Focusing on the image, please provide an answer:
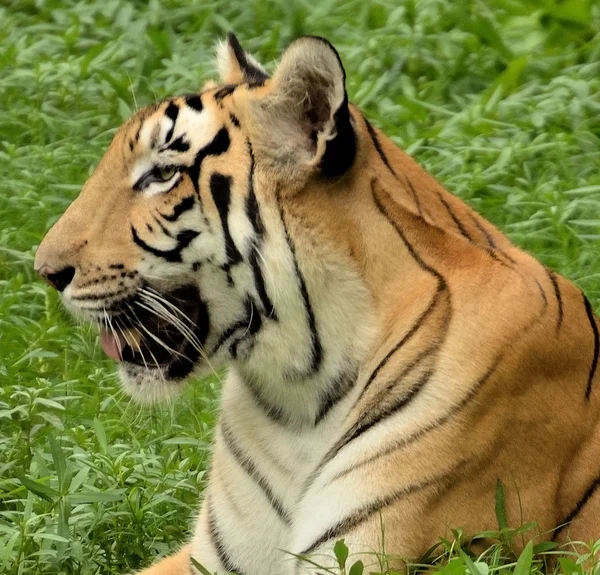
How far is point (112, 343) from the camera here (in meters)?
3.30

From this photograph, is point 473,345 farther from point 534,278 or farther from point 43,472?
point 43,472

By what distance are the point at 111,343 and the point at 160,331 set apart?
0.12m

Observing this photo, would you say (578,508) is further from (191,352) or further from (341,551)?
(191,352)

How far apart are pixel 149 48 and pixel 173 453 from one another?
306cm

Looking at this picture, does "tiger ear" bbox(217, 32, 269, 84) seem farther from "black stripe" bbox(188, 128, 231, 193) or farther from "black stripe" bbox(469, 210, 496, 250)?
"black stripe" bbox(469, 210, 496, 250)

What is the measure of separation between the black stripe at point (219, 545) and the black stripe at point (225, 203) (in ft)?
2.07

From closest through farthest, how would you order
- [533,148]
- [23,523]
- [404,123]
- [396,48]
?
[23,523], [533,148], [404,123], [396,48]

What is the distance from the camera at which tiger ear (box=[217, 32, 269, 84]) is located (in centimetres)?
342

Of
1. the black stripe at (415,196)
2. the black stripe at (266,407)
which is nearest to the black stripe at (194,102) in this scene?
the black stripe at (415,196)

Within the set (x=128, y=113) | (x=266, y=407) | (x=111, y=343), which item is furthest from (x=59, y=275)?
(x=128, y=113)

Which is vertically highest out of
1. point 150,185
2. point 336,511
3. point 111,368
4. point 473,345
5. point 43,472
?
point 150,185

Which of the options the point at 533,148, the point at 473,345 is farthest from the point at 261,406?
the point at 533,148

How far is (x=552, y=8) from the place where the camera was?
6.42 metres

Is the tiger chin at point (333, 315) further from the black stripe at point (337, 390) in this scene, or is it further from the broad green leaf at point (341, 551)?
the broad green leaf at point (341, 551)
